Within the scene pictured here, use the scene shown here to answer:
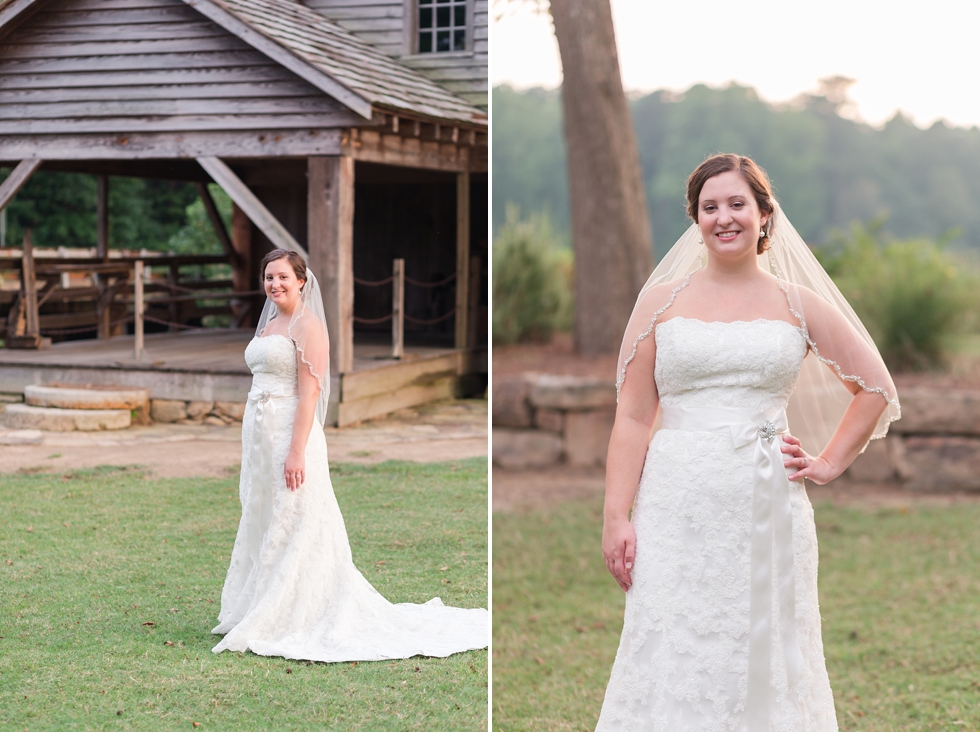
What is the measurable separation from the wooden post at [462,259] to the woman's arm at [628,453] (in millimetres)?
7605

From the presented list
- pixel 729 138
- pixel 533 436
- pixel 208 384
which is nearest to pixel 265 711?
pixel 208 384

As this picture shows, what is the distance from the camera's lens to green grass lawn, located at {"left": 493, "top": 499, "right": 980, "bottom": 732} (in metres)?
4.31

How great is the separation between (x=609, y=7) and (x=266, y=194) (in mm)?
5215

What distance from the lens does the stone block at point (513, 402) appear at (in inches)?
348

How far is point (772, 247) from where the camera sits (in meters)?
2.85

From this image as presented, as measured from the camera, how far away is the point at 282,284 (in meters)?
3.90

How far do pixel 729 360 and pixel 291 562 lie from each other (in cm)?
207

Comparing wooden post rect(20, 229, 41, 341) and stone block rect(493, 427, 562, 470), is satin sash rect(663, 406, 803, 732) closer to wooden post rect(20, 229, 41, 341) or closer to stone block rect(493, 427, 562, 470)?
stone block rect(493, 427, 562, 470)

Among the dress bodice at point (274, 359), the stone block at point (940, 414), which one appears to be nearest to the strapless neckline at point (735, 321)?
the dress bodice at point (274, 359)

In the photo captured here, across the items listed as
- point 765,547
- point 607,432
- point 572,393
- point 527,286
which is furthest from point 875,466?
point 765,547

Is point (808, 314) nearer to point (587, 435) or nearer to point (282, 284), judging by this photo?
point (282, 284)

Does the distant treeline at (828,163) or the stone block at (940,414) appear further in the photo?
the distant treeline at (828,163)

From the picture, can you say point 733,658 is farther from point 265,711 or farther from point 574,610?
point 574,610

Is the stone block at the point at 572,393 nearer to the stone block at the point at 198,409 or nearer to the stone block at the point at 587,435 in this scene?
the stone block at the point at 587,435
